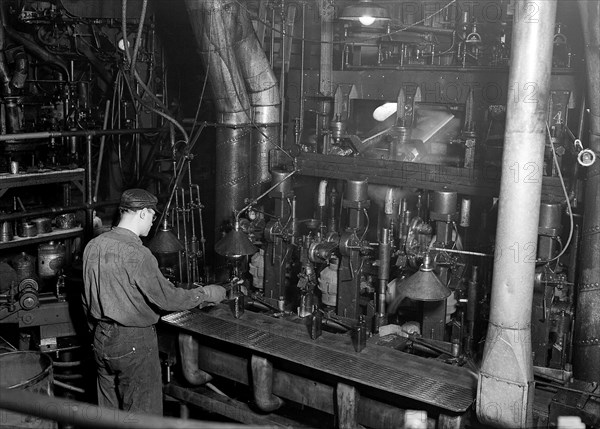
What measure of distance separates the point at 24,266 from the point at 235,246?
9.97ft

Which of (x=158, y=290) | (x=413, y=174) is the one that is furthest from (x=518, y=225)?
(x=158, y=290)

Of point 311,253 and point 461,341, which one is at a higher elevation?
point 311,253

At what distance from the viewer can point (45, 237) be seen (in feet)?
21.4

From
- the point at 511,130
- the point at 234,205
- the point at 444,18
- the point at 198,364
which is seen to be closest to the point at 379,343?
the point at 198,364

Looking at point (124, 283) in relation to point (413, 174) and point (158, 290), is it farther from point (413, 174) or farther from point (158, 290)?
point (413, 174)

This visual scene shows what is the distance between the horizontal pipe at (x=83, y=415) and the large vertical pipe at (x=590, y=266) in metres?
3.09

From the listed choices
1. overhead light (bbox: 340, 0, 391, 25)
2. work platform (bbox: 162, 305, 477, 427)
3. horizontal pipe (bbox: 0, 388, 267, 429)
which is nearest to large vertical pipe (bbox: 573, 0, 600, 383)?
work platform (bbox: 162, 305, 477, 427)

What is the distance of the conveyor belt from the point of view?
3725 mm

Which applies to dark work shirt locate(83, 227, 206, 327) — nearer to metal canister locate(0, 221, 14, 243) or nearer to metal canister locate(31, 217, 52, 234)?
metal canister locate(0, 221, 14, 243)

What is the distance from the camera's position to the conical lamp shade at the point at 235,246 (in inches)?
195

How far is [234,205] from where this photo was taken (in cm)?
604

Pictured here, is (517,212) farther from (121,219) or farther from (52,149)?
(52,149)

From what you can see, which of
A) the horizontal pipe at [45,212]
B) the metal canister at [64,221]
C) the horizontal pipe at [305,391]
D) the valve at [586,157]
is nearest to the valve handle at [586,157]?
the valve at [586,157]

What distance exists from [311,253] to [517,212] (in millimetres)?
2056
